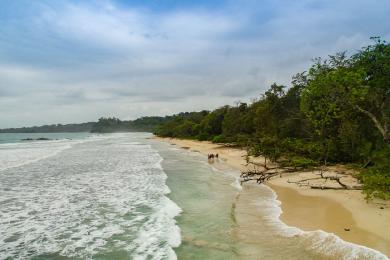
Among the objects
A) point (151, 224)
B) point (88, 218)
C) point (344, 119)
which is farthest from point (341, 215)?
point (344, 119)

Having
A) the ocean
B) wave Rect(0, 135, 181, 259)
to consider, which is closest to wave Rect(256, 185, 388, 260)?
the ocean

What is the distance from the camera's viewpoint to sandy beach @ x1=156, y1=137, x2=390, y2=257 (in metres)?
8.96

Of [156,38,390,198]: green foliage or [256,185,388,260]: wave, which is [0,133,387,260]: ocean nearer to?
[256,185,388,260]: wave

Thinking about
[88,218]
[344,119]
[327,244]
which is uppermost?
[344,119]

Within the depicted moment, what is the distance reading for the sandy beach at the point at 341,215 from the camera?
8.96 m

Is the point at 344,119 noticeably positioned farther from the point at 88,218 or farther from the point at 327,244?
the point at 88,218

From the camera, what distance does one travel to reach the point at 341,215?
1122 centimetres

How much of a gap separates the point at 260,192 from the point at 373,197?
206 inches

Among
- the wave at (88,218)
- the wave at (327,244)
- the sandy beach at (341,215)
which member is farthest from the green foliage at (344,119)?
the wave at (88,218)

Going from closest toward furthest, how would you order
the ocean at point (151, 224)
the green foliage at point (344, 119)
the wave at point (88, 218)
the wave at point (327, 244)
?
1. the wave at point (327, 244)
2. the ocean at point (151, 224)
3. the wave at point (88, 218)
4. the green foliage at point (344, 119)

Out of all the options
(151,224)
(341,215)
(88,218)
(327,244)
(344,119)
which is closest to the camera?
(327,244)

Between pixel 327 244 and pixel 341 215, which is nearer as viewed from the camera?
pixel 327 244

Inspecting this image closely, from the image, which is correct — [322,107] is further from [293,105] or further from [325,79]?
[293,105]

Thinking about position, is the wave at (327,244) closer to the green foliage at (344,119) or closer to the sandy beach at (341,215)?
the sandy beach at (341,215)
